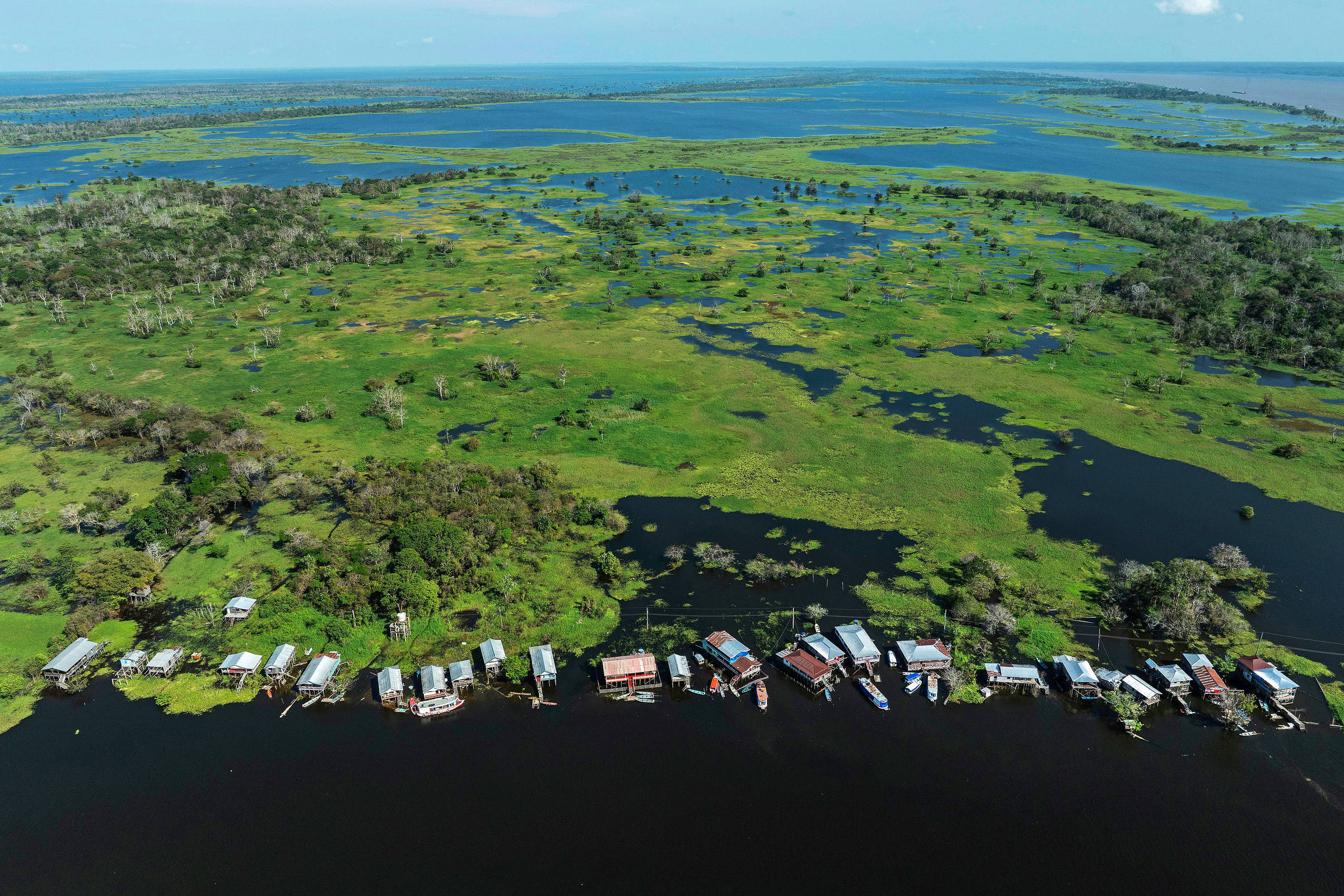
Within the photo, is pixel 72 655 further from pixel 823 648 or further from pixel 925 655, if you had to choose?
pixel 925 655

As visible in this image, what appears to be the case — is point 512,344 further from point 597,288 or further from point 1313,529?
point 1313,529

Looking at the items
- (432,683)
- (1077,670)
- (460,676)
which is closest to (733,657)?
(460,676)

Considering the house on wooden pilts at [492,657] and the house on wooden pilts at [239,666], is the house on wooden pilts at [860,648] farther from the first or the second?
the house on wooden pilts at [239,666]

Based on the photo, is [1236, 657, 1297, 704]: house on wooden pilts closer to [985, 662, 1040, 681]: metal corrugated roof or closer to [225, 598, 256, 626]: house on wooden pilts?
[985, 662, 1040, 681]: metal corrugated roof

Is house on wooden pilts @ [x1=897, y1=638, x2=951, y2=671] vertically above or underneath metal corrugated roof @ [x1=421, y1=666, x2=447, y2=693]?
underneath

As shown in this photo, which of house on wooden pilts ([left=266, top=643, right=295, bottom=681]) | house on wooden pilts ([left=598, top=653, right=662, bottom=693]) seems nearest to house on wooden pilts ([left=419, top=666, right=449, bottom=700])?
house on wooden pilts ([left=266, top=643, right=295, bottom=681])

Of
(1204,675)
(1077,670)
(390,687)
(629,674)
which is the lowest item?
(1204,675)
